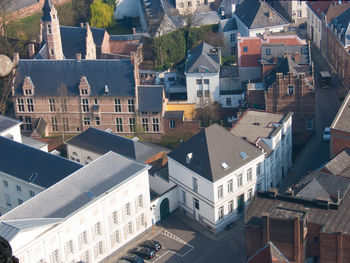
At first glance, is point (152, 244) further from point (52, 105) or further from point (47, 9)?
point (47, 9)

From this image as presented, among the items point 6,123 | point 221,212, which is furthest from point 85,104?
point 221,212

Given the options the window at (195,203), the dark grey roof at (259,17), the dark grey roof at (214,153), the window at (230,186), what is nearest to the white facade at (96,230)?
the window at (195,203)

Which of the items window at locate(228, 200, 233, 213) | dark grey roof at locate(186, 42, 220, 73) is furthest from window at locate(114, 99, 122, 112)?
window at locate(228, 200, 233, 213)

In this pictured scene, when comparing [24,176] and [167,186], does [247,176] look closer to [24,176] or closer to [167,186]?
[167,186]

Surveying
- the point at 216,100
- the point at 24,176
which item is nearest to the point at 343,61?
the point at 216,100

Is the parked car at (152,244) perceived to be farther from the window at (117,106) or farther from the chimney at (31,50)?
the chimney at (31,50)

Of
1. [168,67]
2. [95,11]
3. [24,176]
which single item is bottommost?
[24,176]

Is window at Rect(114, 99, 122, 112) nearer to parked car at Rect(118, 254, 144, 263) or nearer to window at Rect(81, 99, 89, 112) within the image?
window at Rect(81, 99, 89, 112)
